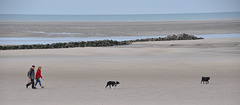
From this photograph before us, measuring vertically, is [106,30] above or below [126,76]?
above

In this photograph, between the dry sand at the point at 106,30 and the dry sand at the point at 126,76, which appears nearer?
the dry sand at the point at 126,76

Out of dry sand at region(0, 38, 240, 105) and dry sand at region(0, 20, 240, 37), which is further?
dry sand at region(0, 20, 240, 37)

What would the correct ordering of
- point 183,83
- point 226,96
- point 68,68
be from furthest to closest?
point 68,68
point 183,83
point 226,96

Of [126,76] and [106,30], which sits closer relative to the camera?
[126,76]

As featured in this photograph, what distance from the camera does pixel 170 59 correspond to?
2772cm

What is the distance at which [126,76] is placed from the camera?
21781 mm

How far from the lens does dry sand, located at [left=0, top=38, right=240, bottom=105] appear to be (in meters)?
15.7

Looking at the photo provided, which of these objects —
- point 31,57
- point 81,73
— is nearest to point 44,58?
point 31,57

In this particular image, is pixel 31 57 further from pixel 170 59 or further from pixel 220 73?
pixel 220 73

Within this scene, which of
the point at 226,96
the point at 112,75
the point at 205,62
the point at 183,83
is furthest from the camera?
the point at 205,62

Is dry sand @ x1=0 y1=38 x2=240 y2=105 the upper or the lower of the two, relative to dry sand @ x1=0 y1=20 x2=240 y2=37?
lower

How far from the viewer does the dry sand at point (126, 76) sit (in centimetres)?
1573

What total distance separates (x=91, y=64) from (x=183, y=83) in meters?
7.71

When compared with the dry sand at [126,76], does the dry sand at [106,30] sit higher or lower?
higher
